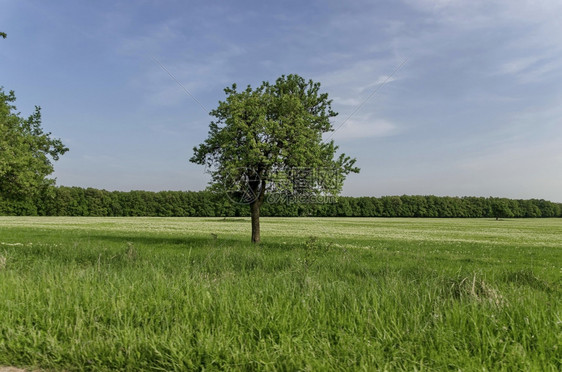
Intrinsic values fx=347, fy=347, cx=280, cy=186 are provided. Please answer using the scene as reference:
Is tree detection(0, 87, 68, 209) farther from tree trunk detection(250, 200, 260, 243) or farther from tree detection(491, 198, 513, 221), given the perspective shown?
tree detection(491, 198, 513, 221)

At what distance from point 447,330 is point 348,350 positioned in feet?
4.10

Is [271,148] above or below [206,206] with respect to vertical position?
above

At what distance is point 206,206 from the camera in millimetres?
89500

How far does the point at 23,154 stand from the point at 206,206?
70.5 meters

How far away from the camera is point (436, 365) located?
348cm

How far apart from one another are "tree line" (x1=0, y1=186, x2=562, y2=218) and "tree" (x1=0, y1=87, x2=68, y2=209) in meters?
49.6

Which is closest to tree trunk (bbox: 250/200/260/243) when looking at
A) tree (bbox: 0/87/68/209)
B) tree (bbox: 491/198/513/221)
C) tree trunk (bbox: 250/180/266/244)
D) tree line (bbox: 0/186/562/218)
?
tree trunk (bbox: 250/180/266/244)

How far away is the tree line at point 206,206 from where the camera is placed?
81.1m

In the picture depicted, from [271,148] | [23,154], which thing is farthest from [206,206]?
[271,148]

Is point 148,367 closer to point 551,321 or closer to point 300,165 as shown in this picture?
point 551,321

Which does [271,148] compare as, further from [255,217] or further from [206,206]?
[206,206]

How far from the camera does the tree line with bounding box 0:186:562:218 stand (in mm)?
81125

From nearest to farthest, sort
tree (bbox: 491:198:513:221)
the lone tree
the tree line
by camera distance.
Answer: the lone tree, the tree line, tree (bbox: 491:198:513:221)

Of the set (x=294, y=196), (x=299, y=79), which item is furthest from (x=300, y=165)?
(x=299, y=79)
